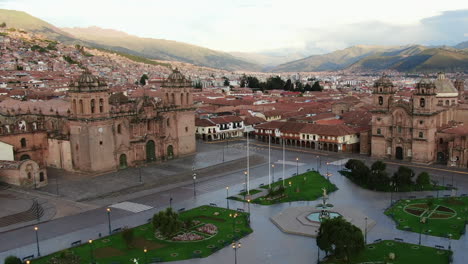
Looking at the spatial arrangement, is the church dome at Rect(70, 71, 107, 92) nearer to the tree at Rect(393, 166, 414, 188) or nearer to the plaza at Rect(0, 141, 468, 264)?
the plaza at Rect(0, 141, 468, 264)

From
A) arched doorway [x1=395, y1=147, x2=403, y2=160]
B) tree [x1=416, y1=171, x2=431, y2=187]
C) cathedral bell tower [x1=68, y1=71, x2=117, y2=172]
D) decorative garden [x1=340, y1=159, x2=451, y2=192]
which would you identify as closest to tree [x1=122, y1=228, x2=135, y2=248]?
cathedral bell tower [x1=68, y1=71, x2=117, y2=172]

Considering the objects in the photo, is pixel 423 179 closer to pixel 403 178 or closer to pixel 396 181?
pixel 403 178

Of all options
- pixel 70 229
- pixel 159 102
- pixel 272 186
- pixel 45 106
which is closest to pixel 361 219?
pixel 272 186

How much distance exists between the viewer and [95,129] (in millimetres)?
55312

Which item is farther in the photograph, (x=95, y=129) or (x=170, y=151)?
(x=170, y=151)

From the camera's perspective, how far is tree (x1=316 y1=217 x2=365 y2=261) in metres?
28.7

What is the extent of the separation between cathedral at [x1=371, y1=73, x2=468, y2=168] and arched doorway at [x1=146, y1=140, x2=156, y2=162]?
3134cm

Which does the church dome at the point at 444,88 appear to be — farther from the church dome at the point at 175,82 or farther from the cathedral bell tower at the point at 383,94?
the church dome at the point at 175,82

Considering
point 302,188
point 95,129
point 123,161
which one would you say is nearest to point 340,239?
point 302,188

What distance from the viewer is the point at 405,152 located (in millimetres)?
62000

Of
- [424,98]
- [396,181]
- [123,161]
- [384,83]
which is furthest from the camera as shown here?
[384,83]

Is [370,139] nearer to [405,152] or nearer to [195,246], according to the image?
[405,152]

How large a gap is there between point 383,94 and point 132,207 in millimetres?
39965

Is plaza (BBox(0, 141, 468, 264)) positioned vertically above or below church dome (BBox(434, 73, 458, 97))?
below
